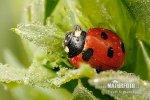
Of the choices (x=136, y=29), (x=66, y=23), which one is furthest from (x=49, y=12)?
(x=136, y=29)

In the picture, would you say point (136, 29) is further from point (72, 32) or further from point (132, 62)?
point (72, 32)

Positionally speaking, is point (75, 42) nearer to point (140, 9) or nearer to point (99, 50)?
point (99, 50)

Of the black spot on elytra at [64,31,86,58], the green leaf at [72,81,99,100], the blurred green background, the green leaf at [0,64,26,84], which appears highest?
the blurred green background

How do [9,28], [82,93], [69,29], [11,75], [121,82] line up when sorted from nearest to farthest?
[121,82] → [82,93] → [11,75] → [69,29] → [9,28]

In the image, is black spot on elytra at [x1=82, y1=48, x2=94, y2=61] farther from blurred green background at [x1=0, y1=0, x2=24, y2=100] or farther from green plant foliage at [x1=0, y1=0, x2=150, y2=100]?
blurred green background at [x1=0, y1=0, x2=24, y2=100]

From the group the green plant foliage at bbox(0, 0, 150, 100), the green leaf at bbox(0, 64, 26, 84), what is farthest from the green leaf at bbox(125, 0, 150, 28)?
the green leaf at bbox(0, 64, 26, 84)

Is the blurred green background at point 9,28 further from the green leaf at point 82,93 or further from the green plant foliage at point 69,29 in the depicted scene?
the green leaf at point 82,93

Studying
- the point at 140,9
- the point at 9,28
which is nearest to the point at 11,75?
the point at 140,9
